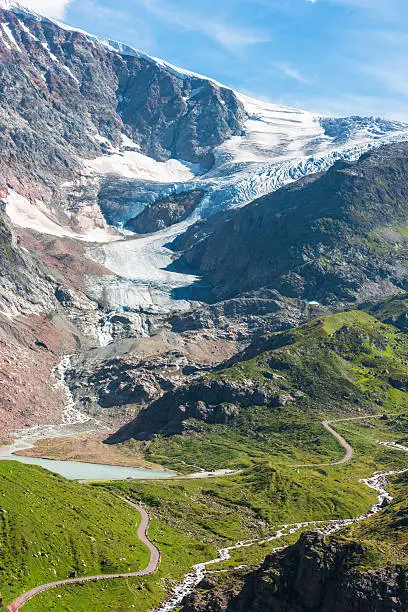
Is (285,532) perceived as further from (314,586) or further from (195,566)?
(314,586)

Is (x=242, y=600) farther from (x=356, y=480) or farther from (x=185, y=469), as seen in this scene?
(x=185, y=469)

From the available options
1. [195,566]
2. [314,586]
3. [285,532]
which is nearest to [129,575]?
[195,566]

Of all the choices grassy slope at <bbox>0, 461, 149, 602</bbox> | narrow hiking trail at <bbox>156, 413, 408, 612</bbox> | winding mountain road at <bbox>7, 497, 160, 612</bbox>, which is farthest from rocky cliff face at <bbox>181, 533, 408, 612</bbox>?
grassy slope at <bbox>0, 461, 149, 602</bbox>

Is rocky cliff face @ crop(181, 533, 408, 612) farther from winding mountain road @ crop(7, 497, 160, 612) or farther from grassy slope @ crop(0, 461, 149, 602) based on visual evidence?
grassy slope @ crop(0, 461, 149, 602)

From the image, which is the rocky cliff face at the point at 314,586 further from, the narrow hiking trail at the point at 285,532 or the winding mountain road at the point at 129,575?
the winding mountain road at the point at 129,575

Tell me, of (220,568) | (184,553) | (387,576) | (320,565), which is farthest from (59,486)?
(387,576)

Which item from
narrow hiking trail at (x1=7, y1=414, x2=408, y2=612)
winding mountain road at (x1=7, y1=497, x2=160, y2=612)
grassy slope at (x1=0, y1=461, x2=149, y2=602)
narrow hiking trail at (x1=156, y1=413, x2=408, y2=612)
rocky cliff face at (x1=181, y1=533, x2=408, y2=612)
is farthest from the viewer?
narrow hiking trail at (x1=156, y1=413, x2=408, y2=612)

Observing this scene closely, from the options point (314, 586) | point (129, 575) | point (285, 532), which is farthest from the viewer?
point (285, 532)
